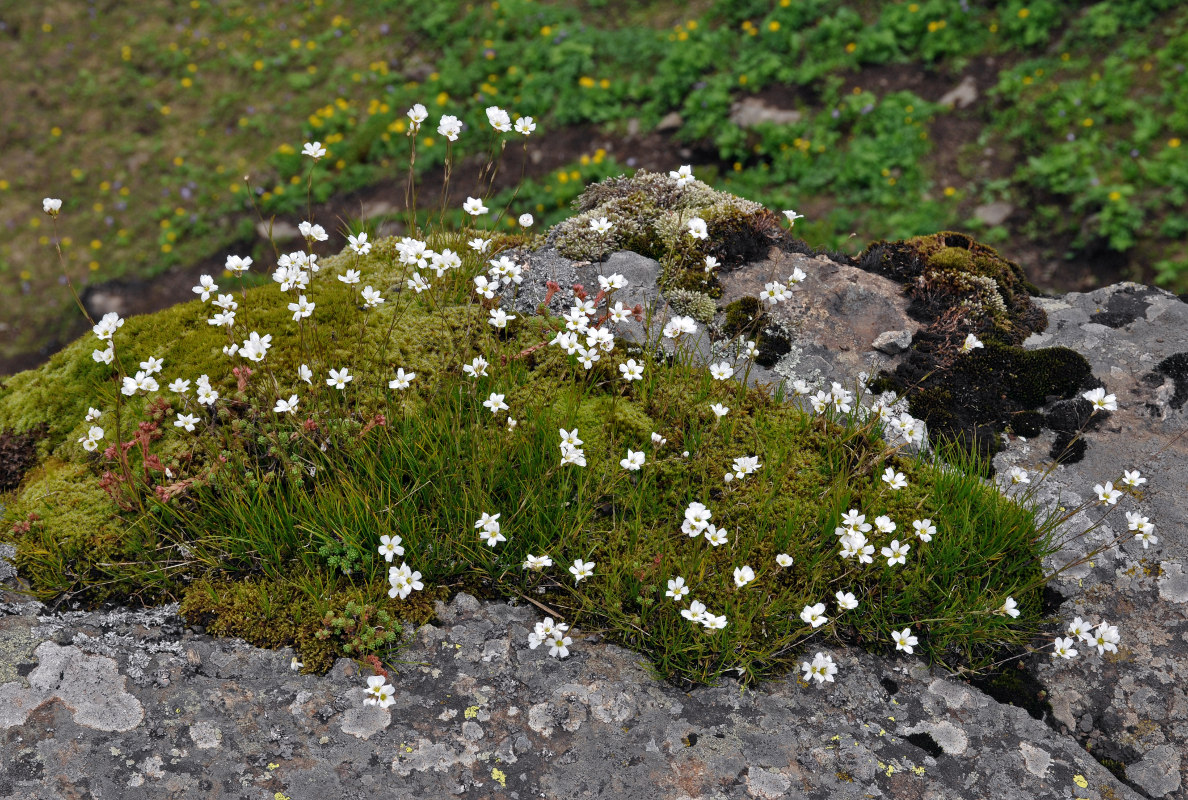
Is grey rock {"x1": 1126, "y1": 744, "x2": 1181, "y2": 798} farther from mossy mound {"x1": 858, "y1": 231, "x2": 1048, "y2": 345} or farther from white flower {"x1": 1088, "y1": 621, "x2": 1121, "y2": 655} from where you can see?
mossy mound {"x1": 858, "y1": 231, "x2": 1048, "y2": 345}

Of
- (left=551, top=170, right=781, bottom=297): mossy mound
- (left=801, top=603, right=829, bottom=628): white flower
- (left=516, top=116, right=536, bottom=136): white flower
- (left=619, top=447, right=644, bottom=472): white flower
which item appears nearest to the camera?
(left=801, top=603, right=829, bottom=628): white flower

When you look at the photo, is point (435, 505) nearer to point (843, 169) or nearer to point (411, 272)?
point (411, 272)

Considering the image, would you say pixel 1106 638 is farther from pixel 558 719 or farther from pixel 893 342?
pixel 558 719

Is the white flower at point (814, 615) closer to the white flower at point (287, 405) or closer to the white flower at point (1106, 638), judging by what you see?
the white flower at point (1106, 638)

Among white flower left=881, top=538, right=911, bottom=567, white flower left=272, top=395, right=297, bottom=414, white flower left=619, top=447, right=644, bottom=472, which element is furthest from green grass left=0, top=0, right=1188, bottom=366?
white flower left=272, top=395, right=297, bottom=414

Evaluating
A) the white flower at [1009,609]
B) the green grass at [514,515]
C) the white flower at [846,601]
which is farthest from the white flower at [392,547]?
the white flower at [1009,609]

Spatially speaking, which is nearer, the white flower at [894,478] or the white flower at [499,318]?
the white flower at [894,478]

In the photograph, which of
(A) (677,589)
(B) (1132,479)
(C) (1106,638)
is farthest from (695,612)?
(B) (1132,479)
